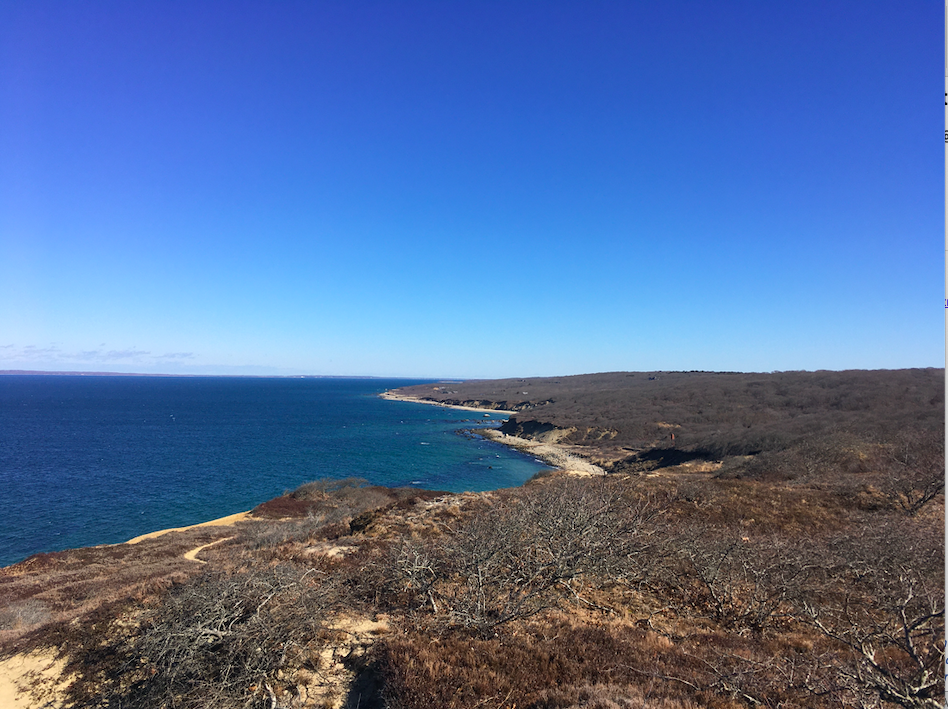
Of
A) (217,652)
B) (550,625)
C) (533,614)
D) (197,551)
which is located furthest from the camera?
(197,551)

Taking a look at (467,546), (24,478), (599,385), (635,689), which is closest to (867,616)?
(635,689)

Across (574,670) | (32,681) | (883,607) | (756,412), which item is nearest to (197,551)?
(32,681)

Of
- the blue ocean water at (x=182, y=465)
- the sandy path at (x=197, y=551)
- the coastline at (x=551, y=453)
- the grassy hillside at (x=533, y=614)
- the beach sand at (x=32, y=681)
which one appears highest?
the grassy hillside at (x=533, y=614)

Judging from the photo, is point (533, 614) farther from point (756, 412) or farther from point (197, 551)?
point (756, 412)

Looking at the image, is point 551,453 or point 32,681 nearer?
point 32,681

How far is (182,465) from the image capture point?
198 ft

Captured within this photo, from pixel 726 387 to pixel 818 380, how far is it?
19.4 metres

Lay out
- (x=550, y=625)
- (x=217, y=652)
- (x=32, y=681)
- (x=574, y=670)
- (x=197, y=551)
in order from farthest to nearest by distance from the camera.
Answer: (x=197, y=551)
(x=550, y=625)
(x=32, y=681)
(x=217, y=652)
(x=574, y=670)

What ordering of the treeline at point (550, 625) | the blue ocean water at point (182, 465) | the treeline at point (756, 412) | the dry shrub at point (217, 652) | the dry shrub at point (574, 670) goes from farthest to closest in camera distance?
the treeline at point (756, 412) < the blue ocean water at point (182, 465) < the dry shrub at point (217, 652) < the treeline at point (550, 625) < the dry shrub at point (574, 670)

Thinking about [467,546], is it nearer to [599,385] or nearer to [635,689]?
[635,689]

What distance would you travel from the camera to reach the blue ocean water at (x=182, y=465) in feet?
128

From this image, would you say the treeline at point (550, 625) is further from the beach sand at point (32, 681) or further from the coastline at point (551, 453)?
the coastline at point (551, 453)

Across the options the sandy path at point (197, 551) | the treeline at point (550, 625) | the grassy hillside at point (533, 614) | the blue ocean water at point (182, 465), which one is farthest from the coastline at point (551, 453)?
the treeline at point (550, 625)

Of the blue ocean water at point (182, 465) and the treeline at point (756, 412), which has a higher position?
the treeline at point (756, 412)
